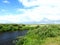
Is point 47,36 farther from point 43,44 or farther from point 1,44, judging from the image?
point 1,44

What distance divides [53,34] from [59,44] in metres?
6.59

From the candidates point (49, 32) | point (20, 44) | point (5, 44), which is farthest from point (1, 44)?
point (49, 32)

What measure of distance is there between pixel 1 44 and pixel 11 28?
4638 cm

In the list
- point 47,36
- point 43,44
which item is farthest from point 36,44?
point 47,36

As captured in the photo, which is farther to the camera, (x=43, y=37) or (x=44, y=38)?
(x=43, y=37)

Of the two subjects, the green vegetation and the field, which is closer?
the green vegetation

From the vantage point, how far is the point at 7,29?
8494 cm

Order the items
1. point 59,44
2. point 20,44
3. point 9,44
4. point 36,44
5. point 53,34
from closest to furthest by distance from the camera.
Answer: point 59,44, point 36,44, point 53,34, point 20,44, point 9,44

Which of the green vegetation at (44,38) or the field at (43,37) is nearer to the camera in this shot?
the green vegetation at (44,38)

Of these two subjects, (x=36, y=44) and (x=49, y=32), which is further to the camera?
(x=49, y=32)

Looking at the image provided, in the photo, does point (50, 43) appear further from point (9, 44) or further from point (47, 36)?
point (9, 44)

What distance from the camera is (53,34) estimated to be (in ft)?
87.6

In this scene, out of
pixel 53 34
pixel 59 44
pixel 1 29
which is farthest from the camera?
pixel 1 29

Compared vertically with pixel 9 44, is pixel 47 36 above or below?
above
